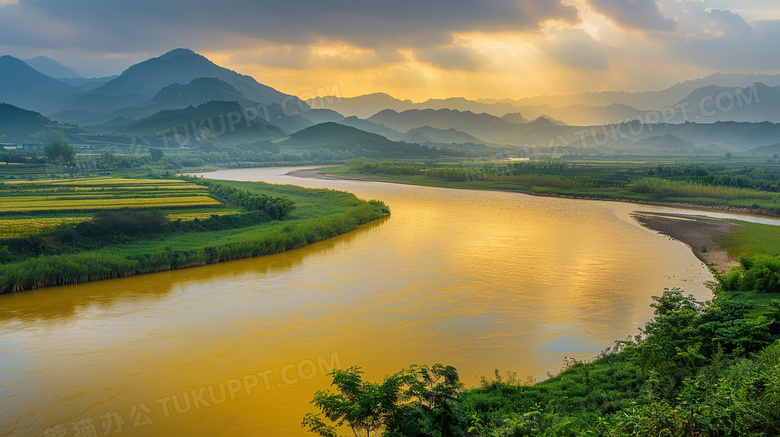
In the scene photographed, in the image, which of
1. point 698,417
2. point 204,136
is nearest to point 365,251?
point 698,417

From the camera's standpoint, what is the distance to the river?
1130 centimetres

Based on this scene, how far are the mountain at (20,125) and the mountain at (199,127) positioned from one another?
22774 millimetres

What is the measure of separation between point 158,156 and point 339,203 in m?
66.9

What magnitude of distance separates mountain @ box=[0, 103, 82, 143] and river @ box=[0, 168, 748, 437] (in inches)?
5050

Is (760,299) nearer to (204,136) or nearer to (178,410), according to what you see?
(178,410)

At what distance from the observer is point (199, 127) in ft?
521

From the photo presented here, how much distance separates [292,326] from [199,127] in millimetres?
157305

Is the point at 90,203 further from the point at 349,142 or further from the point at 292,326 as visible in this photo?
the point at 349,142

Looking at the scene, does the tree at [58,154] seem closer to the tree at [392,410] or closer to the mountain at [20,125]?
the mountain at [20,125]

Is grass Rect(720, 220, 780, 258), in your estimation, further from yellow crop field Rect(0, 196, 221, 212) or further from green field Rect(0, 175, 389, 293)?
yellow crop field Rect(0, 196, 221, 212)

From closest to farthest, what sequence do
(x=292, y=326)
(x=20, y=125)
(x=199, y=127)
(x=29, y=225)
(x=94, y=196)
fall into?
(x=292, y=326), (x=29, y=225), (x=94, y=196), (x=20, y=125), (x=199, y=127)

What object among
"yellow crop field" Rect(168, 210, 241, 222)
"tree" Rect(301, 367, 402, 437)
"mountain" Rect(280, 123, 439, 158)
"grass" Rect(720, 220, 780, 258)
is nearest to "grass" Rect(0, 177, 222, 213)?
"yellow crop field" Rect(168, 210, 241, 222)

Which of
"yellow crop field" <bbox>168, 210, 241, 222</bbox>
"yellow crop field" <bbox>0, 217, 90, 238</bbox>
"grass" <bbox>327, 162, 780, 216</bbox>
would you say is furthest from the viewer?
"grass" <bbox>327, 162, 780, 216</bbox>

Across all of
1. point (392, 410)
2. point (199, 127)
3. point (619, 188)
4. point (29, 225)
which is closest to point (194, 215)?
point (29, 225)
